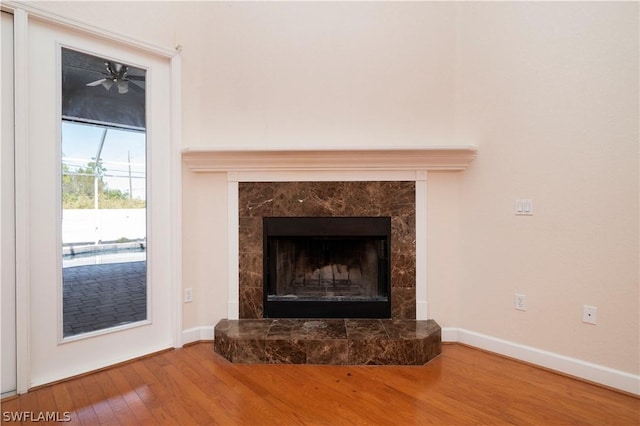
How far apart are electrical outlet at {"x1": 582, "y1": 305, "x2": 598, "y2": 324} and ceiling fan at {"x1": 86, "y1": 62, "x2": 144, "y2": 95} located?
3.52 meters

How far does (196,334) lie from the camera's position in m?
2.61

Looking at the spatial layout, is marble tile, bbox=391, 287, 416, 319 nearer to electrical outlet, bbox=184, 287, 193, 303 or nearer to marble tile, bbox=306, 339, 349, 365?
marble tile, bbox=306, 339, 349, 365

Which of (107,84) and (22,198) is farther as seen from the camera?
(107,84)

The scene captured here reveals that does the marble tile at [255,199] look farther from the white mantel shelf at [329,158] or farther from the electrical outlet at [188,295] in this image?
the electrical outlet at [188,295]

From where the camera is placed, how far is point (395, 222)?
2648mm

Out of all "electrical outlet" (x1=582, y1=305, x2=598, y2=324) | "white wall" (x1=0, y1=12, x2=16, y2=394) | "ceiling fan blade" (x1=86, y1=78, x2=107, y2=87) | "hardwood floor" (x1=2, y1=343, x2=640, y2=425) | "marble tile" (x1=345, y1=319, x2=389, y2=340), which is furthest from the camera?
"marble tile" (x1=345, y1=319, x2=389, y2=340)

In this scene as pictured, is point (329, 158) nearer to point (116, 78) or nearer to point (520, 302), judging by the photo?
point (116, 78)

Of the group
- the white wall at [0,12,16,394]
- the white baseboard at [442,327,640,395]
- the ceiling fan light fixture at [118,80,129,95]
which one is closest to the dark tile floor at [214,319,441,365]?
the white baseboard at [442,327,640,395]

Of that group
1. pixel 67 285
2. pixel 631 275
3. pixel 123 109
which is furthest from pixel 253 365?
pixel 631 275

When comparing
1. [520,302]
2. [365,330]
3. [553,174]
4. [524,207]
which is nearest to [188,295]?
[365,330]

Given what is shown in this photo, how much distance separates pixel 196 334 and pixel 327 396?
131 centimetres

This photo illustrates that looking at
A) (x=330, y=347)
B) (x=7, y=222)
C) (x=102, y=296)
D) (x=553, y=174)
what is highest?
(x=553, y=174)

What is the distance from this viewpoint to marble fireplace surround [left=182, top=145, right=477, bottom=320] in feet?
8.41

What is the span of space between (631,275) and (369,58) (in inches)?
92.0
